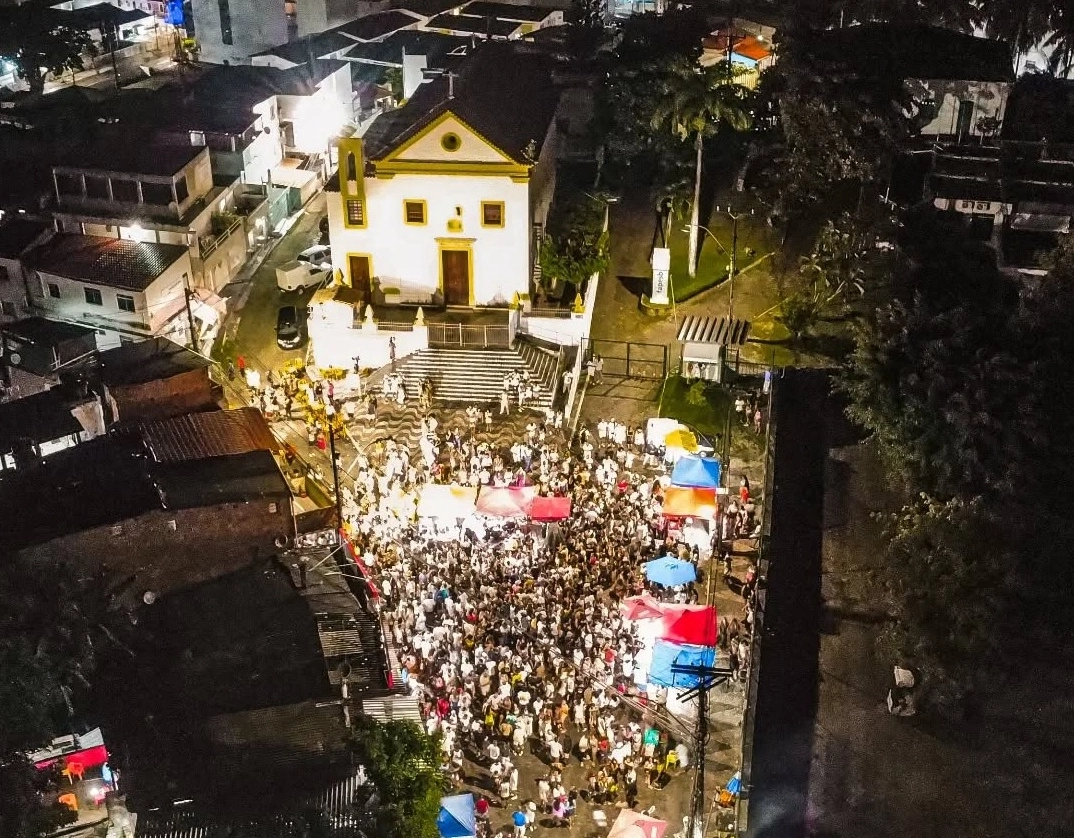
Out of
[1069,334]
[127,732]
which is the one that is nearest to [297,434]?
[127,732]

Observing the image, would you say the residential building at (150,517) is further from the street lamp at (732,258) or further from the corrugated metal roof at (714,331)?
the street lamp at (732,258)

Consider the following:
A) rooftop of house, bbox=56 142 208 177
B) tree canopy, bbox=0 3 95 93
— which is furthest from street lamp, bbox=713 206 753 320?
tree canopy, bbox=0 3 95 93

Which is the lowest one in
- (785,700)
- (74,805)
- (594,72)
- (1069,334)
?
(74,805)

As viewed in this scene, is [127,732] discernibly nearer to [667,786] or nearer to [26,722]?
[26,722]

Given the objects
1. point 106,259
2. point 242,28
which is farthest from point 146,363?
point 242,28

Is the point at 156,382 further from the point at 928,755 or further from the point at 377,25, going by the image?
the point at 377,25

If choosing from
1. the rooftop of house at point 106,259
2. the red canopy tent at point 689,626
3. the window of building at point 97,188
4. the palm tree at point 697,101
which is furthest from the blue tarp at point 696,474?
the window of building at point 97,188

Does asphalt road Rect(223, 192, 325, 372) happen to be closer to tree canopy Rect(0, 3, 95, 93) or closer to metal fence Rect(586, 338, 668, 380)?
metal fence Rect(586, 338, 668, 380)
